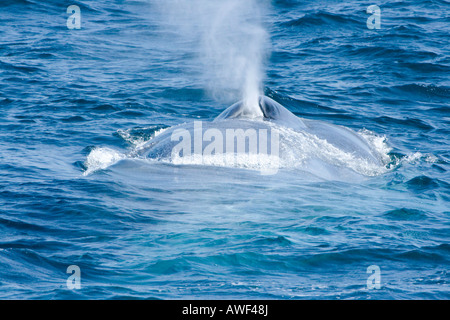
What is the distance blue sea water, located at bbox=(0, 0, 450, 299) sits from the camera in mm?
10969

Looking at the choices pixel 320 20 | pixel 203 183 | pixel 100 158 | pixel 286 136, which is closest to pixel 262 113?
pixel 286 136

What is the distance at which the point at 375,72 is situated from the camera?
27.7 metres

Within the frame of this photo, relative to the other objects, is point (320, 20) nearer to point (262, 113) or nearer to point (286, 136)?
point (262, 113)

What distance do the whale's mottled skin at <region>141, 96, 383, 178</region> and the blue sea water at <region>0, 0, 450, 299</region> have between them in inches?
34.3

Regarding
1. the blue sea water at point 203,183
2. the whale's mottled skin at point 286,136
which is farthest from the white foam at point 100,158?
the whale's mottled skin at point 286,136

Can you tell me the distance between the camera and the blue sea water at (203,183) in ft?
36.0

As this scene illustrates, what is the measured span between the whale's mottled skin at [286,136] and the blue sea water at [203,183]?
0.87m

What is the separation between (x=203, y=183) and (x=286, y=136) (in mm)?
3332

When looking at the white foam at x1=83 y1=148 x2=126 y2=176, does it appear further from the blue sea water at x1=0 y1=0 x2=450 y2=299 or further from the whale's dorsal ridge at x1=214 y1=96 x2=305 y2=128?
the whale's dorsal ridge at x1=214 y1=96 x2=305 y2=128

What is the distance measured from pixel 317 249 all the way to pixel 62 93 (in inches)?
589

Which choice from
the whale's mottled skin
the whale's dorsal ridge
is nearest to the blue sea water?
the whale's mottled skin
